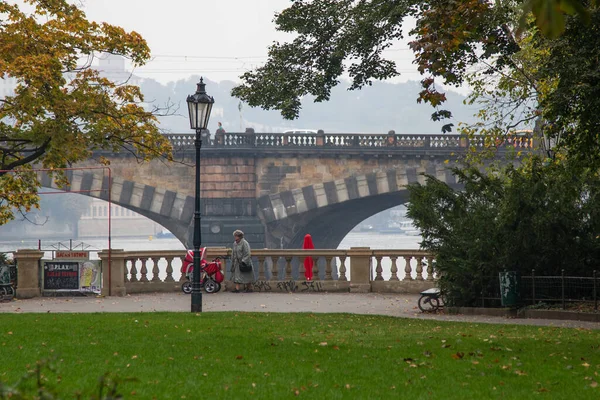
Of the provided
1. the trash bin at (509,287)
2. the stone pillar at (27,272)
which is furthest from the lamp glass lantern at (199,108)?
the trash bin at (509,287)

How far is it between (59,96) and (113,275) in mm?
4162

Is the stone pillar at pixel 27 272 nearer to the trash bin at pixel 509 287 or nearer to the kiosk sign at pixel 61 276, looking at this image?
the kiosk sign at pixel 61 276

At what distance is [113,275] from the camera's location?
1978 cm

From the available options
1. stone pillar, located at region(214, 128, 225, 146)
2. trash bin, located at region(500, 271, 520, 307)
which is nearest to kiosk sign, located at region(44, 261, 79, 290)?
trash bin, located at region(500, 271, 520, 307)

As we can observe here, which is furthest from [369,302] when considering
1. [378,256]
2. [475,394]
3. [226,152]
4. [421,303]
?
[226,152]

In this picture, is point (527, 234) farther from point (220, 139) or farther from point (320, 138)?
point (220, 139)

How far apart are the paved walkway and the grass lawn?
3108 mm

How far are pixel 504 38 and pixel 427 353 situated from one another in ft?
28.1

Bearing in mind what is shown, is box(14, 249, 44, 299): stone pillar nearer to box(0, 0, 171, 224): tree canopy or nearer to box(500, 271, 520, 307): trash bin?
box(0, 0, 171, 224): tree canopy

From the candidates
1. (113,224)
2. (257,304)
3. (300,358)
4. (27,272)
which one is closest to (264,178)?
(27,272)

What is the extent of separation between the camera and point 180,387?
23.9ft

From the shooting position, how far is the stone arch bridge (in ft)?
140

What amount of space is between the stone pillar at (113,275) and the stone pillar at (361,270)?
501 centimetres

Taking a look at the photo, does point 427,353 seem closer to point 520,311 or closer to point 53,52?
point 520,311
